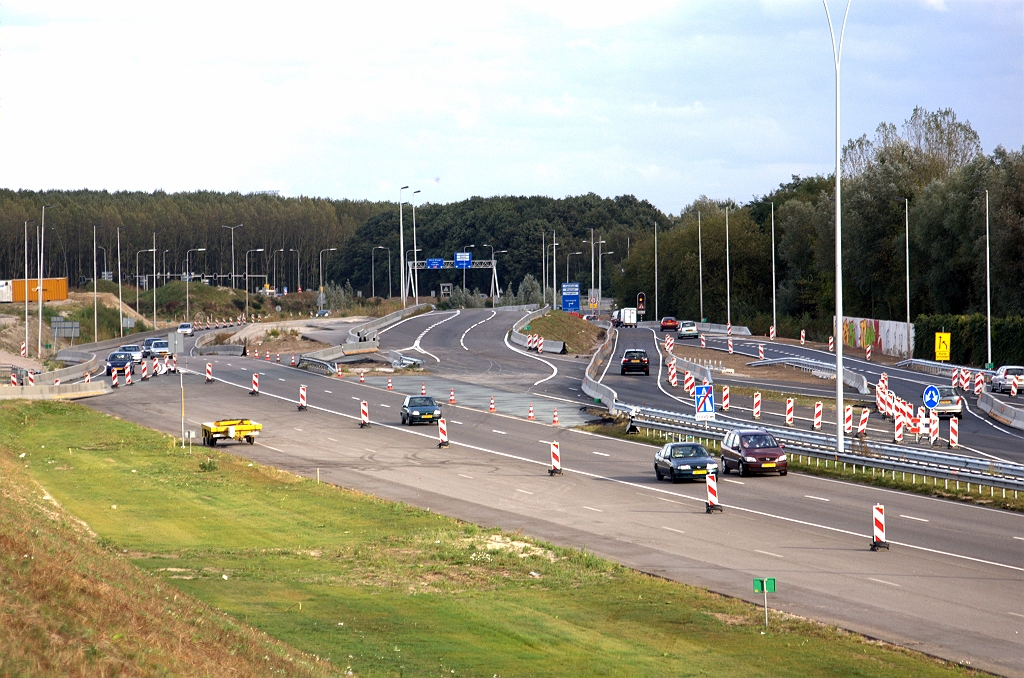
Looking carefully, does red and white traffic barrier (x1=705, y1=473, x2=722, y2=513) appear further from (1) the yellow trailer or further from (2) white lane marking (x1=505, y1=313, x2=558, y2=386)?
(2) white lane marking (x1=505, y1=313, x2=558, y2=386)

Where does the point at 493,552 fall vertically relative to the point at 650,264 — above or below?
below

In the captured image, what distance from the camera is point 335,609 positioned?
59.7 ft

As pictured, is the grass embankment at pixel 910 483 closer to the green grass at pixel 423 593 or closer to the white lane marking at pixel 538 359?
the green grass at pixel 423 593

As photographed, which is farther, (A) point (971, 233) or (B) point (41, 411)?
(A) point (971, 233)

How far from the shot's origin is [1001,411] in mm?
49156

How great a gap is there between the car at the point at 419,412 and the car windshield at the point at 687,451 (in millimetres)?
17165

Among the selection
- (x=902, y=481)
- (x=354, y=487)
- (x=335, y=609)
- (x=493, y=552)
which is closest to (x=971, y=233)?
(x=902, y=481)

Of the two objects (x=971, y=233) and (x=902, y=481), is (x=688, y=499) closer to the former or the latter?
(x=902, y=481)

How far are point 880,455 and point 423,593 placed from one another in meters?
20.2

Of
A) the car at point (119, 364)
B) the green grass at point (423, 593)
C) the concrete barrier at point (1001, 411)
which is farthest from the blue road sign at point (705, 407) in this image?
the car at point (119, 364)

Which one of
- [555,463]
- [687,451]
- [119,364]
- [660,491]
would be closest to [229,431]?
[555,463]

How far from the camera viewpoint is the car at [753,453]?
3484 cm

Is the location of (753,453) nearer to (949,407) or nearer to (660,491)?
(660,491)

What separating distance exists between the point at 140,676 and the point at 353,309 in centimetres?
13706
